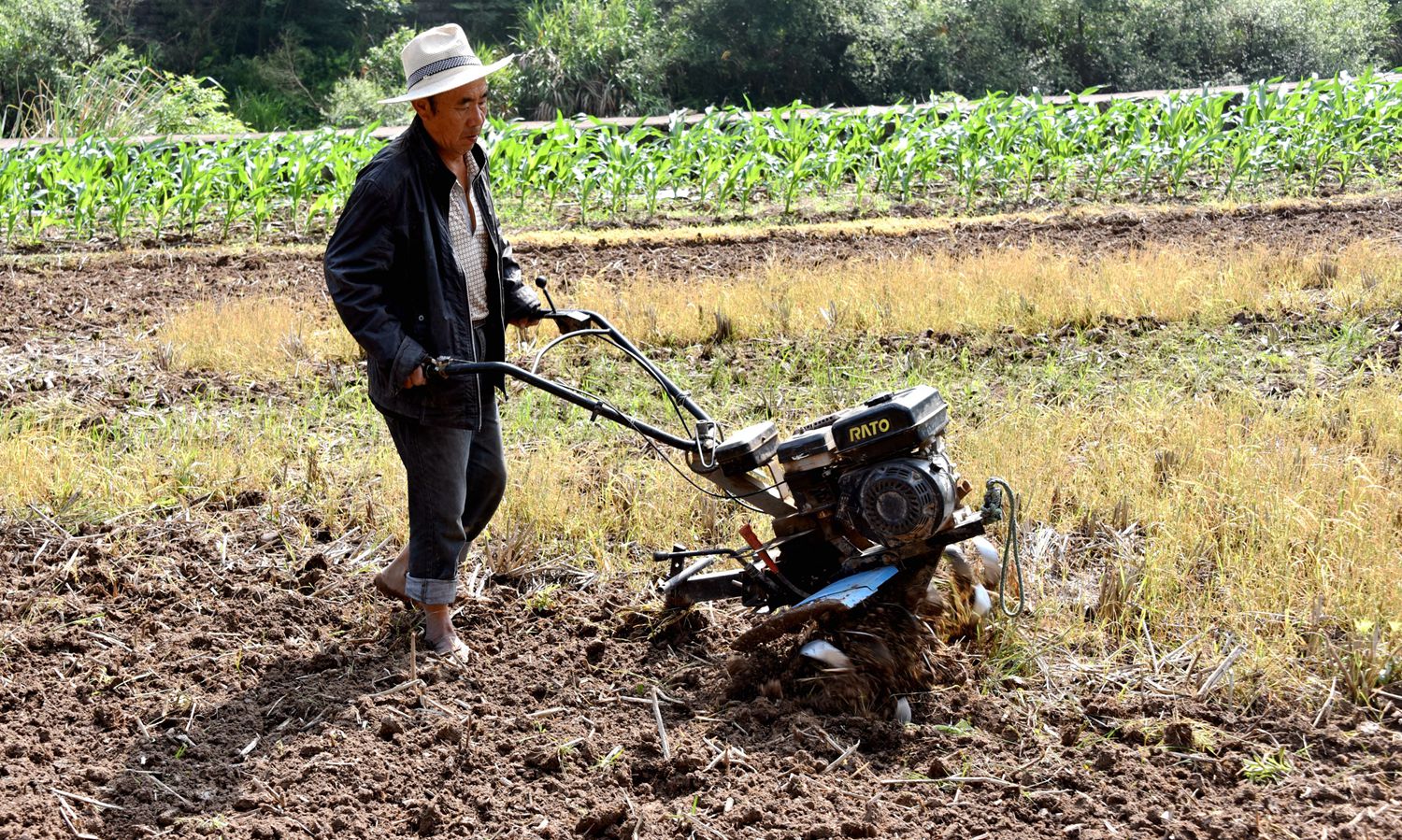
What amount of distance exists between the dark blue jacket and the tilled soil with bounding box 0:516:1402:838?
82cm

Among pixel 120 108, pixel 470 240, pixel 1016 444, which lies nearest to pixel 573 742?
pixel 470 240

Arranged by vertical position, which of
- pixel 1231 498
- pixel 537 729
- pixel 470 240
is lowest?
pixel 537 729

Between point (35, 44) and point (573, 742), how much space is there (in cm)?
2008

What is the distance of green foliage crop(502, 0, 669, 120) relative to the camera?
20.3 metres

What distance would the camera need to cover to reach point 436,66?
378cm

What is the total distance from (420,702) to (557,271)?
580 cm

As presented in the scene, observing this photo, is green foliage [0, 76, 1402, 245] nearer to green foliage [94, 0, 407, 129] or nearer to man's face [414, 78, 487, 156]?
man's face [414, 78, 487, 156]

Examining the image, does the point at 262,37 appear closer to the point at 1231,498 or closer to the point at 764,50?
the point at 764,50

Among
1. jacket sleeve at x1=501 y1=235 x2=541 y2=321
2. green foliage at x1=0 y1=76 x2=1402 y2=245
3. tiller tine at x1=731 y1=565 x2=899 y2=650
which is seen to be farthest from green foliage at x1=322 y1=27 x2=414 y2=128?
tiller tine at x1=731 y1=565 x2=899 y2=650

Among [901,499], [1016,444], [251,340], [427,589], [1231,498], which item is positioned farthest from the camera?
[251,340]

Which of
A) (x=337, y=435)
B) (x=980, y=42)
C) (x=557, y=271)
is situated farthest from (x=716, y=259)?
(x=980, y=42)

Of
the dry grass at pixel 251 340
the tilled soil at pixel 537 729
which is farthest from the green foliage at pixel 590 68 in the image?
the tilled soil at pixel 537 729

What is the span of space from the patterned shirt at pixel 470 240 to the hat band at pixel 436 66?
0.32 metres

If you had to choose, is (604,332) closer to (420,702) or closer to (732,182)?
(420,702)
